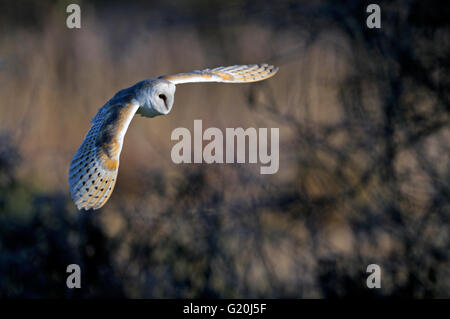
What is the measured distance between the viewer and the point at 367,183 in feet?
18.8

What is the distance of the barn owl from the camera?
2244 mm

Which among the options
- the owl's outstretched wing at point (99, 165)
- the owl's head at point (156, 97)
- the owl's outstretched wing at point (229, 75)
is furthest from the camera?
the owl's outstretched wing at point (229, 75)

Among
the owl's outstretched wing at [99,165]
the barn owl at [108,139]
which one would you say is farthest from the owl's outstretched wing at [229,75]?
the owl's outstretched wing at [99,165]

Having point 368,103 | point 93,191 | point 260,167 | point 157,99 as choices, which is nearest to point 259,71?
point 157,99

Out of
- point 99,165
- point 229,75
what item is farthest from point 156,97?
point 229,75

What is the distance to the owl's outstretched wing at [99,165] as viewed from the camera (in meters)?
2.24

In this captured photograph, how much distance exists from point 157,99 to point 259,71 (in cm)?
94

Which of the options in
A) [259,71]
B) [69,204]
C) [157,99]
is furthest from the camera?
[69,204]

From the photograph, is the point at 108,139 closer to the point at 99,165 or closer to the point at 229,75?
the point at 99,165

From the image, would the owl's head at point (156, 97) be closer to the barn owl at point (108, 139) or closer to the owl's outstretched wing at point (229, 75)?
the barn owl at point (108, 139)

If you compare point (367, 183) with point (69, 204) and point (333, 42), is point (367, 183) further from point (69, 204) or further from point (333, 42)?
point (69, 204)

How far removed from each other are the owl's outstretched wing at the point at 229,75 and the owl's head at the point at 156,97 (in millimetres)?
161

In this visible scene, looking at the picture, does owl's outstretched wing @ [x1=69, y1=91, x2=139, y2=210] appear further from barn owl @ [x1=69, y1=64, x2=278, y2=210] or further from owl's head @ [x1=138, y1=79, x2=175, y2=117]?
owl's head @ [x1=138, y1=79, x2=175, y2=117]

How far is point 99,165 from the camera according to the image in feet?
7.47
